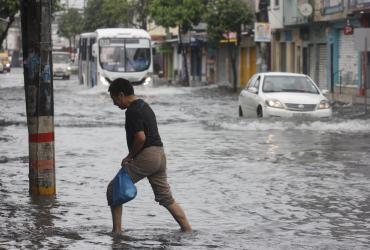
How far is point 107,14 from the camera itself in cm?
Answer: 9425

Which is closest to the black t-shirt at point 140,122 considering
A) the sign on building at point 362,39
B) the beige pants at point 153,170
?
the beige pants at point 153,170

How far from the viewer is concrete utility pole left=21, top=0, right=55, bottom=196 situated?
39.6 ft

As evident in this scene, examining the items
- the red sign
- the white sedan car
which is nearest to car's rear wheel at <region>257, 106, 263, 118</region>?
the white sedan car

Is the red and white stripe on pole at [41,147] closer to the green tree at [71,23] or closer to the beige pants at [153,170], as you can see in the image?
the beige pants at [153,170]

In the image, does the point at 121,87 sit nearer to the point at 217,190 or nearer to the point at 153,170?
the point at 153,170

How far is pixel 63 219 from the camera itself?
11.1 m

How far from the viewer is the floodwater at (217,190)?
32.5 feet

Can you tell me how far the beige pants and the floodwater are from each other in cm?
40

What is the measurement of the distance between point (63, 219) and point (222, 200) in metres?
2.40

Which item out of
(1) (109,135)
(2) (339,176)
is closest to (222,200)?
(2) (339,176)

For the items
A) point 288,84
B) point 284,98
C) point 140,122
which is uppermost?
point 140,122

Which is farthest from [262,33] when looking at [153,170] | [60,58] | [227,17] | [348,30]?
[60,58]

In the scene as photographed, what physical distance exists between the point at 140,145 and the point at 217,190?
14.0 ft

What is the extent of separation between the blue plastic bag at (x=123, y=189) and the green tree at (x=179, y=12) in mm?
53986
